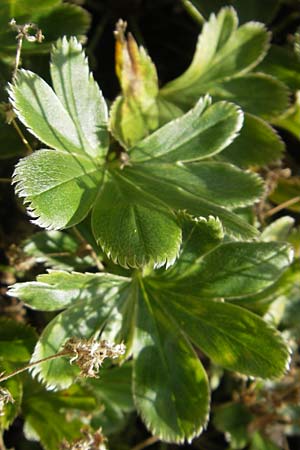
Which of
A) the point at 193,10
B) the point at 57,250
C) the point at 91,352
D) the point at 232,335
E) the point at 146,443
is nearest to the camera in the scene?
the point at 91,352

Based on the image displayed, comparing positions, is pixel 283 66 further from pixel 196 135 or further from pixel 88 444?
pixel 88 444

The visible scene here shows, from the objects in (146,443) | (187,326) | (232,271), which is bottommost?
(146,443)

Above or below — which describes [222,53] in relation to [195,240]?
above

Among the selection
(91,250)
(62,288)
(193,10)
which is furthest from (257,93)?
(62,288)

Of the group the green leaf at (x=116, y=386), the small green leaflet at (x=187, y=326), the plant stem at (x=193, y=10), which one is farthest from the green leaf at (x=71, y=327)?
the plant stem at (x=193, y=10)

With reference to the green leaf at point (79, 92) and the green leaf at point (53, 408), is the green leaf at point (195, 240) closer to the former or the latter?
the green leaf at point (79, 92)

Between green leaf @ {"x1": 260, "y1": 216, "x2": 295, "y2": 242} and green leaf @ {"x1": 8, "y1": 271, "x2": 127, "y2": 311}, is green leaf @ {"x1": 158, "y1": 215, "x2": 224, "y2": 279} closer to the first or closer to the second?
green leaf @ {"x1": 8, "y1": 271, "x2": 127, "y2": 311}

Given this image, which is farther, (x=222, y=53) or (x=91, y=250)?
(x=222, y=53)

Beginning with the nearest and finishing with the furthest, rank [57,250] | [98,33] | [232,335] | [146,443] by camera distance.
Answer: [232,335], [57,250], [146,443], [98,33]
